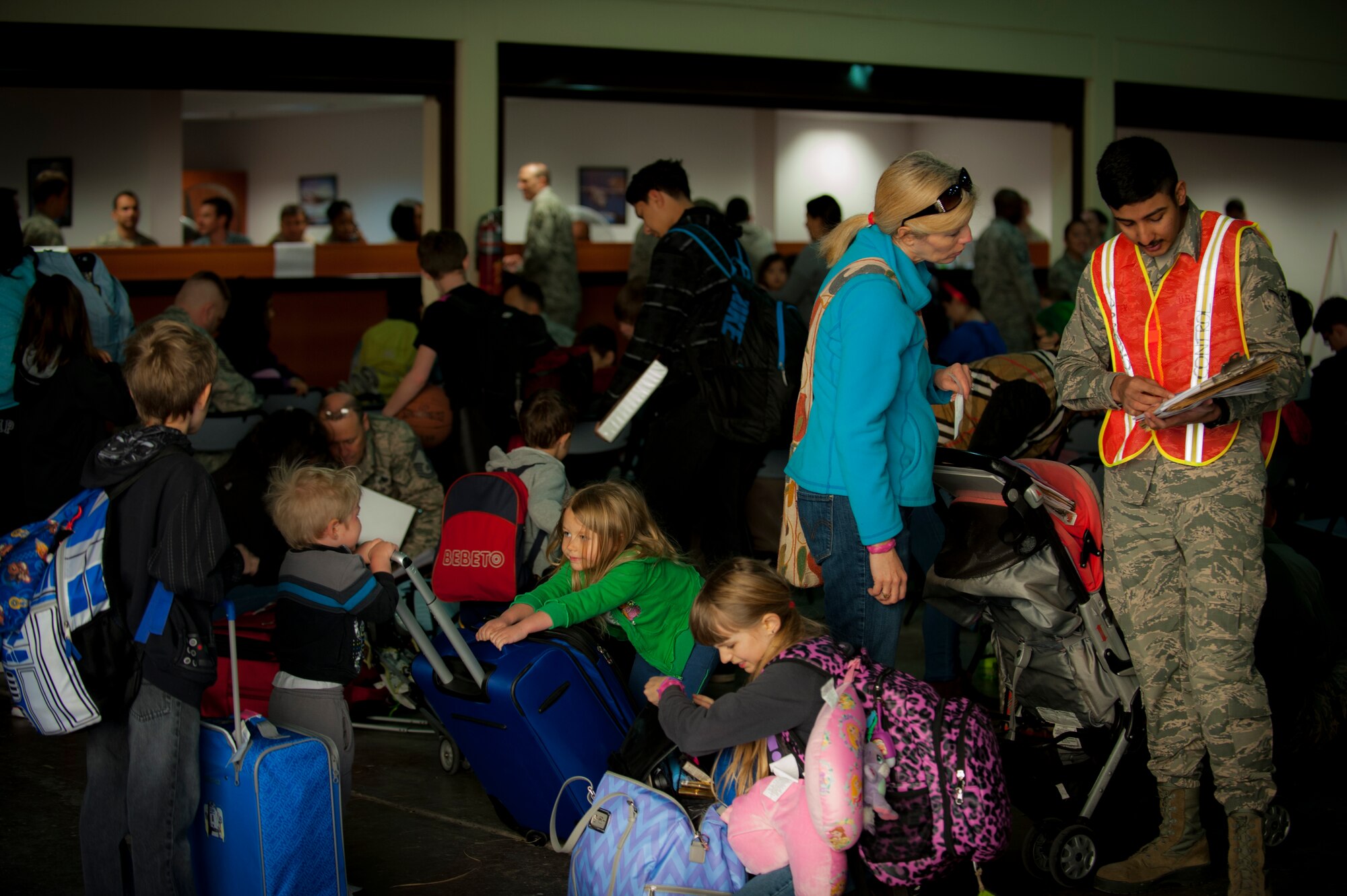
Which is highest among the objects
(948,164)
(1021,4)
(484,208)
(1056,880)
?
(1021,4)

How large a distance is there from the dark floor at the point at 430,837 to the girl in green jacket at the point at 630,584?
0.59 m

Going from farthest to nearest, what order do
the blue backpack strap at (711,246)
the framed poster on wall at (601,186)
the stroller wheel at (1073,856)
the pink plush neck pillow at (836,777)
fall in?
the framed poster on wall at (601,186)
the blue backpack strap at (711,246)
the stroller wheel at (1073,856)
the pink plush neck pillow at (836,777)

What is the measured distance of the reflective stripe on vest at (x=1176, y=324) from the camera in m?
2.66

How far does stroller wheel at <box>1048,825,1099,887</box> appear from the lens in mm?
2768

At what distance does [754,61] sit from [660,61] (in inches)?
25.1

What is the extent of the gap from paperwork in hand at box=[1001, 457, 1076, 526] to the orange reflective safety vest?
0.13 meters

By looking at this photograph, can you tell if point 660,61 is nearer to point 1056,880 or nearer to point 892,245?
point 892,245

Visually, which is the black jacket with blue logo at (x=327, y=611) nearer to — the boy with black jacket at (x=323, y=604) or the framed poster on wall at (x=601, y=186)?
the boy with black jacket at (x=323, y=604)

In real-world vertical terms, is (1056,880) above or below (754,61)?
below

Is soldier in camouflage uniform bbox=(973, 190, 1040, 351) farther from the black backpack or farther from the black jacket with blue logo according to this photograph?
the black jacket with blue logo

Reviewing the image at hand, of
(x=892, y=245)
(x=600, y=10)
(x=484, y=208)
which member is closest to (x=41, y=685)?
(x=892, y=245)

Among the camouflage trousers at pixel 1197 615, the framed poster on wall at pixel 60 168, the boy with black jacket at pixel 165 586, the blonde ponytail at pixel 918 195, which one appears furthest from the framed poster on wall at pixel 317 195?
the camouflage trousers at pixel 1197 615

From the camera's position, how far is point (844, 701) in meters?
2.38

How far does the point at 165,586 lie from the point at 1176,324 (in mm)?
2240
